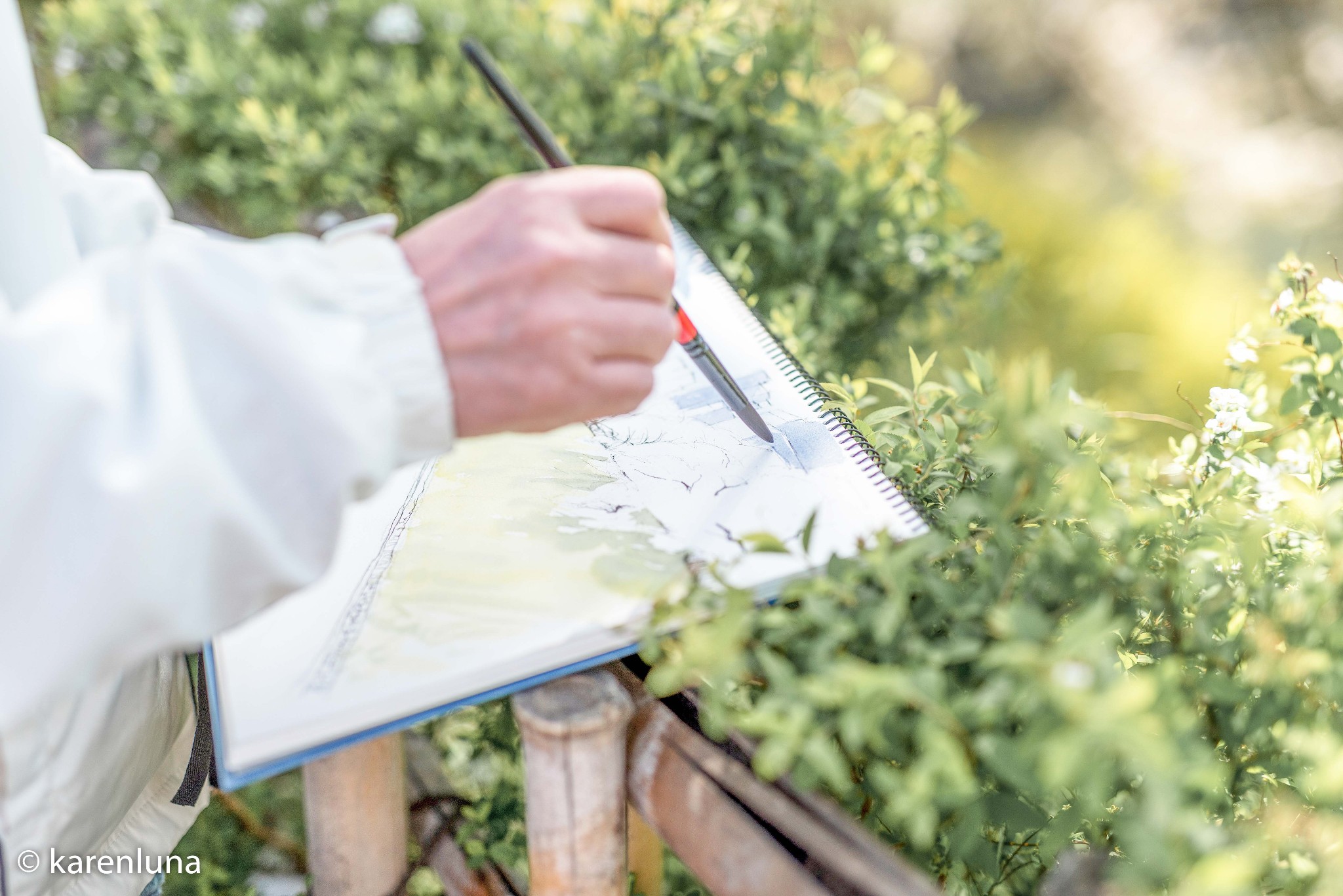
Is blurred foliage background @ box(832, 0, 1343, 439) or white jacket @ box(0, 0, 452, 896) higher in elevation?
white jacket @ box(0, 0, 452, 896)

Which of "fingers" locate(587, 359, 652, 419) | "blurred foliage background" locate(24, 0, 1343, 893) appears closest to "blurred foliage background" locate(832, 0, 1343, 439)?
"blurred foliage background" locate(24, 0, 1343, 893)

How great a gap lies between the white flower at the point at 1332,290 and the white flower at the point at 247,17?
2.35 meters

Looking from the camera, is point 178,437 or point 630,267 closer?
point 178,437

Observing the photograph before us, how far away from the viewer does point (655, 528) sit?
2.69ft

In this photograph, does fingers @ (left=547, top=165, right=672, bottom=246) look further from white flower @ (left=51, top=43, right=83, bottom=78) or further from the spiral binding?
white flower @ (left=51, top=43, right=83, bottom=78)

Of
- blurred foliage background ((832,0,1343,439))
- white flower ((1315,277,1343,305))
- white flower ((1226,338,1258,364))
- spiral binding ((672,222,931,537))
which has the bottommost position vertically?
blurred foliage background ((832,0,1343,439))

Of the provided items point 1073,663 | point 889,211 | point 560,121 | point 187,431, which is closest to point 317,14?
point 560,121

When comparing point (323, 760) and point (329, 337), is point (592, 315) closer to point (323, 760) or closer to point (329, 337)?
point (329, 337)

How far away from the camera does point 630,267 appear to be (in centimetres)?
68

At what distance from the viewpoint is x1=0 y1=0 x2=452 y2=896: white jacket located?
54cm

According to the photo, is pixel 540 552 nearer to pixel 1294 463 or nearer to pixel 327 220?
pixel 1294 463

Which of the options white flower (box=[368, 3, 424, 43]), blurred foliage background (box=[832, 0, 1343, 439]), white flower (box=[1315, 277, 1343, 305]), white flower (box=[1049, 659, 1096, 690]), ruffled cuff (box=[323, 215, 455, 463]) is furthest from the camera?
blurred foliage background (box=[832, 0, 1343, 439])

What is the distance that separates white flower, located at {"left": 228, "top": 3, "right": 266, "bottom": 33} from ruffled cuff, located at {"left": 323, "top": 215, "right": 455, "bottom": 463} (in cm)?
203

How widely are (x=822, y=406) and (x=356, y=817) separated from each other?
0.67 m
